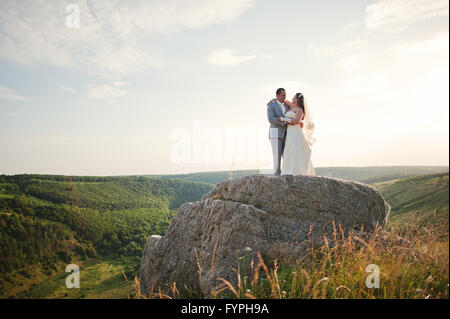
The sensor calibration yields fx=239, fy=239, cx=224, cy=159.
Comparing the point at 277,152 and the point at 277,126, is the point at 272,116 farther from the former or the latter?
the point at 277,152

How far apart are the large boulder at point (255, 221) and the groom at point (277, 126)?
2.01 metres

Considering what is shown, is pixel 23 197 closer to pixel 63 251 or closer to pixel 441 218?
pixel 63 251

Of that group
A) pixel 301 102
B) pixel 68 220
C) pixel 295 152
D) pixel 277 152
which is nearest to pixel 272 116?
pixel 301 102

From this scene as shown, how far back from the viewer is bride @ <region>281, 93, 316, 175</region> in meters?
9.20

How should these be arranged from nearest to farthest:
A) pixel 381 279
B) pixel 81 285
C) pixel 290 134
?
pixel 381 279, pixel 290 134, pixel 81 285

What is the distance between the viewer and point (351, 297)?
3.91 m

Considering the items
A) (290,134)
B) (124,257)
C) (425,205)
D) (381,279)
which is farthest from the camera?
(124,257)

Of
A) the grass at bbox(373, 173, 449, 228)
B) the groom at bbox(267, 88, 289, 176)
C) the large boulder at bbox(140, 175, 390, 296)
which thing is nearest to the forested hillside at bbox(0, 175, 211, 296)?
the grass at bbox(373, 173, 449, 228)

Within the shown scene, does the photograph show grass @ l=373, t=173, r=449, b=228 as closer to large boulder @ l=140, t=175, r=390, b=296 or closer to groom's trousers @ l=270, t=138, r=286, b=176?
large boulder @ l=140, t=175, r=390, b=296

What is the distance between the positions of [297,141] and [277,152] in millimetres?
911

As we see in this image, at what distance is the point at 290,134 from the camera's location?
9461 millimetres
